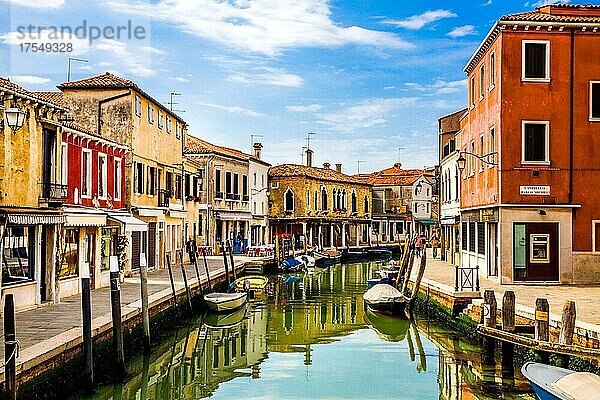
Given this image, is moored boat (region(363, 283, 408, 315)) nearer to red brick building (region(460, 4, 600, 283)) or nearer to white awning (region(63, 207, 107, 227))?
red brick building (region(460, 4, 600, 283))

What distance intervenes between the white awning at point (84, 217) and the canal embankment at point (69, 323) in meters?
1.85

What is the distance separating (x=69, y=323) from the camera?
46.7ft

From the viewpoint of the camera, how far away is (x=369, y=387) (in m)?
13.7

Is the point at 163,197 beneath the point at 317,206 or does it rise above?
above

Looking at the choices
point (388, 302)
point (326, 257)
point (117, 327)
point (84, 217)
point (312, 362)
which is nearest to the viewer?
point (117, 327)

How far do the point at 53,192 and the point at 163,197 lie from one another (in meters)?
13.0

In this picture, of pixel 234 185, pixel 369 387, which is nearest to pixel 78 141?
pixel 369 387

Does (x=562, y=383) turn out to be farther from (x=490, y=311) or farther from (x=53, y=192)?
(x=53, y=192)

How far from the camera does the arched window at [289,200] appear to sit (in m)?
55.3

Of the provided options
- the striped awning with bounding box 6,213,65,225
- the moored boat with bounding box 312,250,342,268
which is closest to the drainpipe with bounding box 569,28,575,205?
the striped awning with bounding box 6,213,65,225

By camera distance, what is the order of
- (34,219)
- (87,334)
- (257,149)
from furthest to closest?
(257,149), (34,219), (87,334)

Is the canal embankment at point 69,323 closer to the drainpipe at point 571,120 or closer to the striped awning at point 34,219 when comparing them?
the striped awning at point 34,219

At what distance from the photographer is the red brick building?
20.9 m

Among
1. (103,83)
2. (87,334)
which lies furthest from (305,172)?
(87,334)
